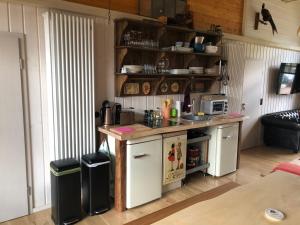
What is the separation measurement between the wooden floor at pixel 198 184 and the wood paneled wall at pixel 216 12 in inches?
94.3

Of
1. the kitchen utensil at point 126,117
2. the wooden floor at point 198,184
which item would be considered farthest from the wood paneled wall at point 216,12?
the wooden floor at point 198,184

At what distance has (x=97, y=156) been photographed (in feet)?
9.21

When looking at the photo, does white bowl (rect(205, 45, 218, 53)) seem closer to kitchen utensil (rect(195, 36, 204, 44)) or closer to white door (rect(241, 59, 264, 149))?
kitchen utensil (rect(195, 36, 204, 44))

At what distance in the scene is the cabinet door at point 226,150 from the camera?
370 cm

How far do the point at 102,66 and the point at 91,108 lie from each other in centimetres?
57

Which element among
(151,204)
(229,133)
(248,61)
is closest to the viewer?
(151,204)

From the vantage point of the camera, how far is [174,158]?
10.6 feet

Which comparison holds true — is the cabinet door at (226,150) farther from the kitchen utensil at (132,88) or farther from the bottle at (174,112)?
the kitchen utensil at (132,88)

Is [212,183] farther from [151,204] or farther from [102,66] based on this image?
[102,66]

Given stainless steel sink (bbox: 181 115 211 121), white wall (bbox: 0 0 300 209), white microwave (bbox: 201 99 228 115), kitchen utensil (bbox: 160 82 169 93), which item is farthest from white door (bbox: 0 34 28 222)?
white microwave (bbox: 201 99 228 115)

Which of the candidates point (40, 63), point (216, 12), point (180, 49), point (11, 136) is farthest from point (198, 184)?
point (216, 12)

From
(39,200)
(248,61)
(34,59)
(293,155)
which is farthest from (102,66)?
(293,155)

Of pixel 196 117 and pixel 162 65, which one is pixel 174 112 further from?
pixel 162 65

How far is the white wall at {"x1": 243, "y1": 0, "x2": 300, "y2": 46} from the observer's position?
16.0ft
